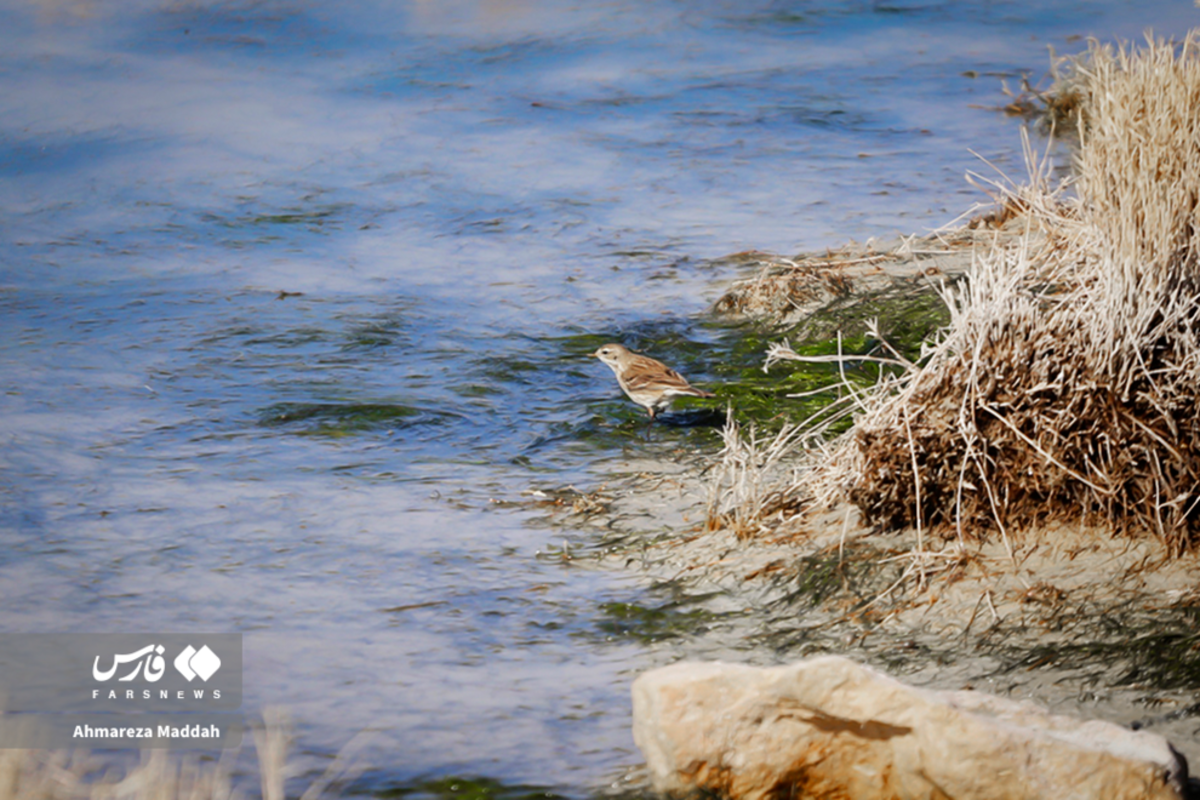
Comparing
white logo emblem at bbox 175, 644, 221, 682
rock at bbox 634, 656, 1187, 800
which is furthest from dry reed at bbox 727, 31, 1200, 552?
white logo emblem at bbox 175, 644, 221, 682

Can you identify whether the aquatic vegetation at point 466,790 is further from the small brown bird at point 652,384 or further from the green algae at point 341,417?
the green algae at point 341,417

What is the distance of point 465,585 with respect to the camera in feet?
19.6

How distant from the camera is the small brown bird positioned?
7562 mm

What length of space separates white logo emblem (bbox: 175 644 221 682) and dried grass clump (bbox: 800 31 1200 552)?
9.02 ft

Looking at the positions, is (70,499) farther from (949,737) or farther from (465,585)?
(949,737)

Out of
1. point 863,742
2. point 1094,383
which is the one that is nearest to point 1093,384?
point 1094,383

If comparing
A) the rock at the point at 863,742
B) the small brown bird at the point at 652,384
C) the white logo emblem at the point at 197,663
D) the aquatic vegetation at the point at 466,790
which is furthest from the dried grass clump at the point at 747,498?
the white logo emblem at the point at 197,663

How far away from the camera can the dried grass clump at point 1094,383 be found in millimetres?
5180

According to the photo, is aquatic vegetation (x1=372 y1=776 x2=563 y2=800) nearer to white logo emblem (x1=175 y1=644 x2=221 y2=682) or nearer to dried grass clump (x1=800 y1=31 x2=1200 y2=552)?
white logo emblem (x1=175 y1=644 x2=221 y2=682)

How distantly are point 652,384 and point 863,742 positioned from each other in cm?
372

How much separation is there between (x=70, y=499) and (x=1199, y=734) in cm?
555

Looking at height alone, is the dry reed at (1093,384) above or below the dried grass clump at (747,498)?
above

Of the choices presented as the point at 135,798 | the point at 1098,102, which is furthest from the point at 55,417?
the point at 1098,102

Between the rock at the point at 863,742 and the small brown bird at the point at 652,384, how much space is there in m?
3.38
